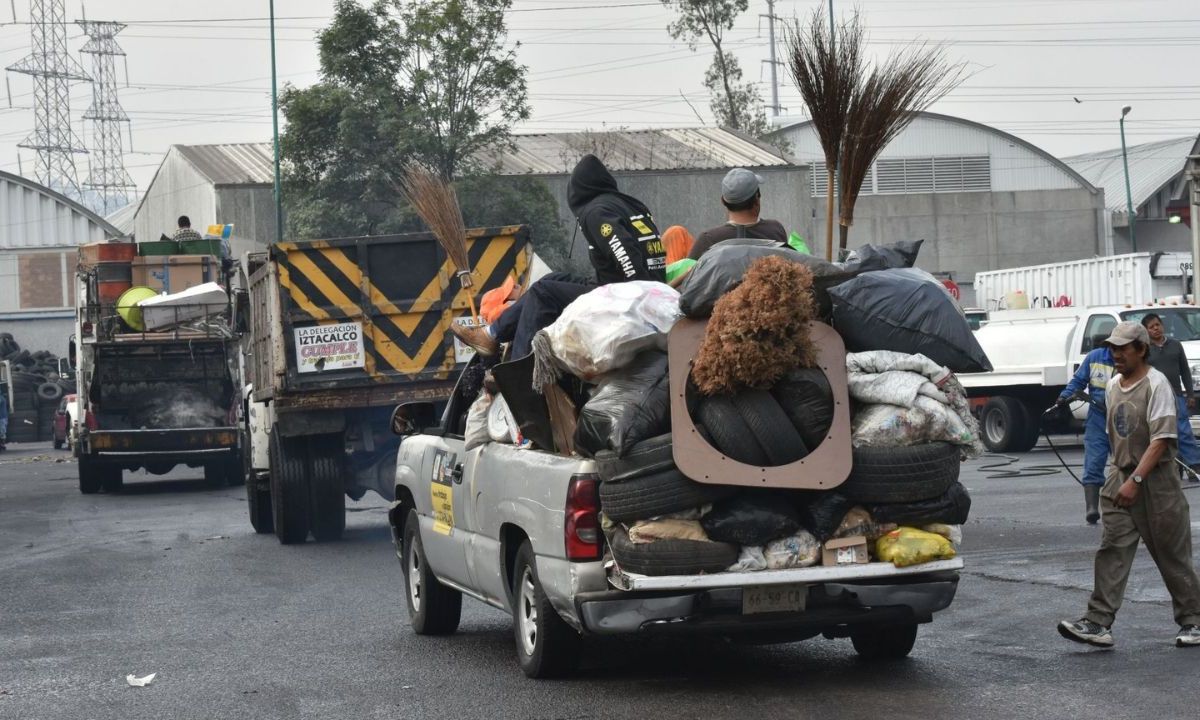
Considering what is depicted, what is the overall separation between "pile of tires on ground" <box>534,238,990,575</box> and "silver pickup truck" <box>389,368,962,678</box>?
0.09 metres

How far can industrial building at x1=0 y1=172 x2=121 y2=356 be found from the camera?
59812mm

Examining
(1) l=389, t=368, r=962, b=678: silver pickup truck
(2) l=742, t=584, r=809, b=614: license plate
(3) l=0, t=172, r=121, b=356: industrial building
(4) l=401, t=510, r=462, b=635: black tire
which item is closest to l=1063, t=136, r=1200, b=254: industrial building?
(3) l=0, t=172, r=121, b=356: industrial building

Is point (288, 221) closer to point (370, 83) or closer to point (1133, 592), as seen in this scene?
point (370, 83)

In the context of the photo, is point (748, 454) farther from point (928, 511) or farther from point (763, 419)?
point (928, 511)

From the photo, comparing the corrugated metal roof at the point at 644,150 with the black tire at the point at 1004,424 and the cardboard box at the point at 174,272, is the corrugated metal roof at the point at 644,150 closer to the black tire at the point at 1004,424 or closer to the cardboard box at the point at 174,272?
the cardboard box at the point at 174,272

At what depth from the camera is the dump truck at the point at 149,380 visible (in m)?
22.9

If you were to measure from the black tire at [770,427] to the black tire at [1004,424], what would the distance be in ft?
57.0

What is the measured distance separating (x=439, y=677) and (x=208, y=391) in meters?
16.2

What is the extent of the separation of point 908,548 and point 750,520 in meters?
0.71

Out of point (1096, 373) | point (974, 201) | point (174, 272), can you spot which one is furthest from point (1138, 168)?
point (1096, 373)

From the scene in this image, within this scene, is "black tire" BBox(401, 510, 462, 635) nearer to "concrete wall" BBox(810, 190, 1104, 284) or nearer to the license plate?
the license plate

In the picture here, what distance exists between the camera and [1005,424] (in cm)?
2395

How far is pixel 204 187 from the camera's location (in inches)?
2126

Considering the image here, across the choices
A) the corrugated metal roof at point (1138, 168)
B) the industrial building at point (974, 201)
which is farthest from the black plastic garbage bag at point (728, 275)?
the corrugated metal roof at point (1138, 168)
